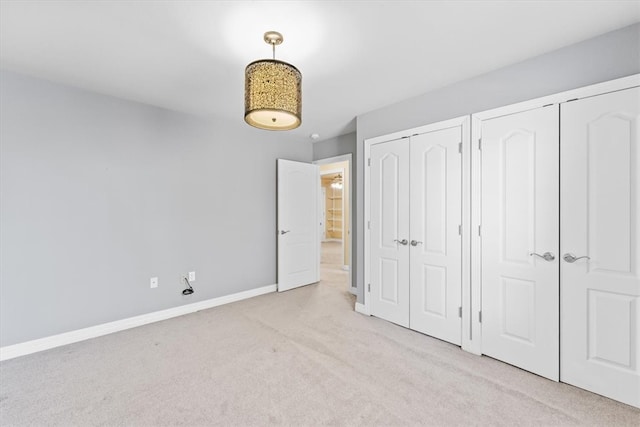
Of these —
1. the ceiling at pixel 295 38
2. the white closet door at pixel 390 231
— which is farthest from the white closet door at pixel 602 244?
the white closet door at pixel 390 231

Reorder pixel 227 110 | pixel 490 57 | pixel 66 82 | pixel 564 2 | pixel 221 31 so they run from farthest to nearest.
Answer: pixel 227 110 < pixel 66 82 < pixel 490 57 < pixel 221 31 < pixel 564 2

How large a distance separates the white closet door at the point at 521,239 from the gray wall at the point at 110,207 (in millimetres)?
2957

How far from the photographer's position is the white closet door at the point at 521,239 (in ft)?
7.01

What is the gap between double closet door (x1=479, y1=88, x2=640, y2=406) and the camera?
185 cm

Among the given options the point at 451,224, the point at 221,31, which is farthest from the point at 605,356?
the point at 221,31

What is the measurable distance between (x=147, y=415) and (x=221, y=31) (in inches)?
97.7

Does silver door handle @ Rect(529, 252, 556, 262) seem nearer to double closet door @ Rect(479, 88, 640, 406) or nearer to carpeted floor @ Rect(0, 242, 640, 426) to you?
double closet door @ Rect(479, 88, 640, 406)

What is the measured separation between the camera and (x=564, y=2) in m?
1.68

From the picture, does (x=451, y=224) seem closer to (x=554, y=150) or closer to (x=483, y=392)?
(x=554, y=150)

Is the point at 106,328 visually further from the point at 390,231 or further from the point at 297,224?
the point at 390,231

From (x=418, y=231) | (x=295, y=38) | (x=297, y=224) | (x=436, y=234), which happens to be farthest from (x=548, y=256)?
(x=297, y=224)

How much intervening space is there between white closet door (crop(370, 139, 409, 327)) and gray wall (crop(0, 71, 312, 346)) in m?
1.80

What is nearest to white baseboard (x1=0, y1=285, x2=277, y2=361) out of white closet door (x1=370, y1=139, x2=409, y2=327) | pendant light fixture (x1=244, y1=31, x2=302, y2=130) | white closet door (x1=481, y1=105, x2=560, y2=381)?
white closet door (x1=370, y1=139, x2=409, y2=327)

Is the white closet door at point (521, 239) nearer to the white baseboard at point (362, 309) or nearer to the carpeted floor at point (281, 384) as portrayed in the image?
the carpeted floor at point (281, 384)
